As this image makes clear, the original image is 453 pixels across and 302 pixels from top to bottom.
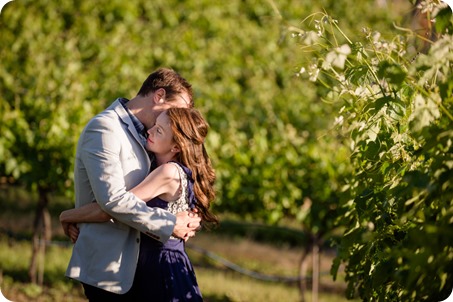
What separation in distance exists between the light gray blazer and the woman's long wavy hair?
0.20 meters

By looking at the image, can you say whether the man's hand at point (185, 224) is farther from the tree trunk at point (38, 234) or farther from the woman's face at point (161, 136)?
the tree trunk at point (38, 234)

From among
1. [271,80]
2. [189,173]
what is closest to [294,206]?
[189,173]

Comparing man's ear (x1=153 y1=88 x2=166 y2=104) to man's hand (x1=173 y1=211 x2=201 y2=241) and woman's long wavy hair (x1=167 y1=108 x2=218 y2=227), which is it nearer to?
woman's long wavy hair (x1=167 y1=108 x2=218 y2=227)

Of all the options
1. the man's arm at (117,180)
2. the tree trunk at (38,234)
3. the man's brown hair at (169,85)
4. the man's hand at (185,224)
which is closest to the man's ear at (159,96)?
the man's brown hair at (169,85)

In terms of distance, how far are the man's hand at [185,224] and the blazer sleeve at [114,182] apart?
0.04 meters

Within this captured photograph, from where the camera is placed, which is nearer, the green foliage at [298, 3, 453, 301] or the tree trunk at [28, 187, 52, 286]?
the green foliage at [298, 3, 453, 301]

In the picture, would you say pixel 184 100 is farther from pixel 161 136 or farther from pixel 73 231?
pixel 73 231

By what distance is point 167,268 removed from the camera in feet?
10.8

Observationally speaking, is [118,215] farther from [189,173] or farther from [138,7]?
[138,7]

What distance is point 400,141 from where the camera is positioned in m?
3.10

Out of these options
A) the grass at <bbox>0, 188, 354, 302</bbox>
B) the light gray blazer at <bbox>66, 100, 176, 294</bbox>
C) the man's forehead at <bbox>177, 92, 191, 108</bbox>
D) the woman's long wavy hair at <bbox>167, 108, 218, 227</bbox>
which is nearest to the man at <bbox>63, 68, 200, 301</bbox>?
the light gray blazer at <bbox>66, 100, 176, 294</bbox>

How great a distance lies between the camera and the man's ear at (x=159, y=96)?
362 centimetres

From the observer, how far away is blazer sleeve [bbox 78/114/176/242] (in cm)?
314

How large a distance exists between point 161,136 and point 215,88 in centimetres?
783
